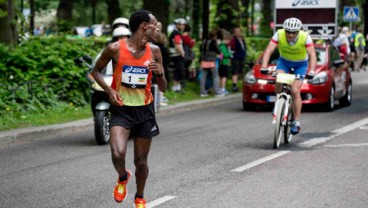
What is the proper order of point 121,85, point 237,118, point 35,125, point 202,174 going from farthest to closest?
point 237,118 → point 35,125 → point 202,174 → point 121,85

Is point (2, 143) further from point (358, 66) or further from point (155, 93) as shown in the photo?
point (358, 66)

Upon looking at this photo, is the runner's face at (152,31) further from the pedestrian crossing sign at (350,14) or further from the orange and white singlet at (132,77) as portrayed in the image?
the pedestrian crossing sign at (350,14)

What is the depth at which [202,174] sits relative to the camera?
11078 millimetres

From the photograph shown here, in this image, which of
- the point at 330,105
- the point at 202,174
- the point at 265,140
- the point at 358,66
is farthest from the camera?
the point at 358,66

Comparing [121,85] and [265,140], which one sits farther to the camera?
[265,140]

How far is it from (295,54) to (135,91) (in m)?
6.47

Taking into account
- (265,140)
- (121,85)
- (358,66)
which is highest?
(121,85)

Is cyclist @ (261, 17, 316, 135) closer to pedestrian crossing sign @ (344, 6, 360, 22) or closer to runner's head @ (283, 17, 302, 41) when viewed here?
runner's head @ (283, 17, 302, 41)

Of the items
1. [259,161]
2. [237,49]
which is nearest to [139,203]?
[259,161]

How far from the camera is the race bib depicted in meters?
8.34

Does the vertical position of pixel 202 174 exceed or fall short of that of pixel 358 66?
it exceeds it

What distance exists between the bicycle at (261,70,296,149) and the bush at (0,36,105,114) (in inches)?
217

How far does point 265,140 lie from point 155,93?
73.1 inches

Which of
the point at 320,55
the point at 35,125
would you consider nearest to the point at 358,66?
the point at 320,55
